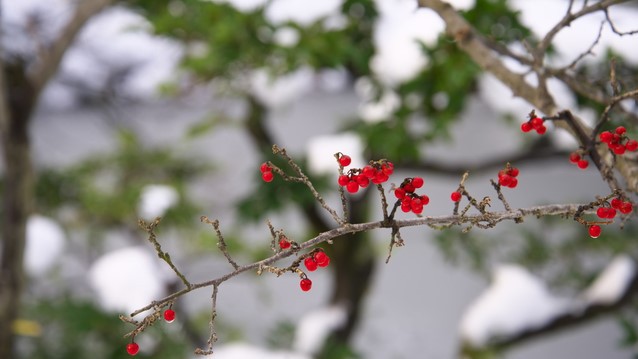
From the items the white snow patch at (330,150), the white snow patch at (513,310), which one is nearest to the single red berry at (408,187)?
the white snow patch at (330,150)

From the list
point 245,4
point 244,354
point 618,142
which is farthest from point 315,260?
point 244,354

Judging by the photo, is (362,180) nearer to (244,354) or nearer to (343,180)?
(343,180)

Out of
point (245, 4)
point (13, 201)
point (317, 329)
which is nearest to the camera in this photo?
point (245, 4)

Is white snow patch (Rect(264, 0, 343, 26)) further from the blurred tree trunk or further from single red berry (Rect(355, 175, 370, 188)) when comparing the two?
single red berry (Rect(355, 175, 370, 188))

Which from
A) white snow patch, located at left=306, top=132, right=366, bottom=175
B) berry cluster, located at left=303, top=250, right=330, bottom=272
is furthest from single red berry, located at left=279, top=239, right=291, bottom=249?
white snow patch, located at left=306, top=132, right=366, bottom=175

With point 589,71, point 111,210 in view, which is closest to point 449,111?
point 589,71

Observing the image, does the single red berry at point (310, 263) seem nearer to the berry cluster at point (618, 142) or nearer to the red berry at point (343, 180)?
the red berry at point (343, 180)
